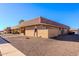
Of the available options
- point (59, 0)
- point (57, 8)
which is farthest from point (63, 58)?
point (57, 8)

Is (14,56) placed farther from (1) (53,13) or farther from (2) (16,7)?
(1) (53,13)

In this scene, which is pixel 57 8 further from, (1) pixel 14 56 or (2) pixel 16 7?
(1) pixel 14 56

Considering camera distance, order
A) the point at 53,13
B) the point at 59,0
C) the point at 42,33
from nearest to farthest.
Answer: the point at 59,0 < the point at 53,13 < the point at 42,33

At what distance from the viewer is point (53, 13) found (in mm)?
10336

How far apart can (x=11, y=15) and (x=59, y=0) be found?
18.8 feet

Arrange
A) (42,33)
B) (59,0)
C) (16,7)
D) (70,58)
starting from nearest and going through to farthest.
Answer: (70,58) → (59,0) → (16,7) → (42,33)

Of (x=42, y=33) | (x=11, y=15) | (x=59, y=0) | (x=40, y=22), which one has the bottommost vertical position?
(x=42, y=33)

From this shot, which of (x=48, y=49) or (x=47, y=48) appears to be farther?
(x=47, y=48)

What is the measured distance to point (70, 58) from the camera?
441 cm

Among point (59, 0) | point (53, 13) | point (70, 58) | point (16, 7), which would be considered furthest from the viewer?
point (53, 13)

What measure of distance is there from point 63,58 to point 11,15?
7.13 m

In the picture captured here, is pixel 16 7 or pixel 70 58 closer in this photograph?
pixel 70 58

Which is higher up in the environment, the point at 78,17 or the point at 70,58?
the point at 78,17

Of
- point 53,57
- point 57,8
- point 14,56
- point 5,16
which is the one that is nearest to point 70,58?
point 53,57
